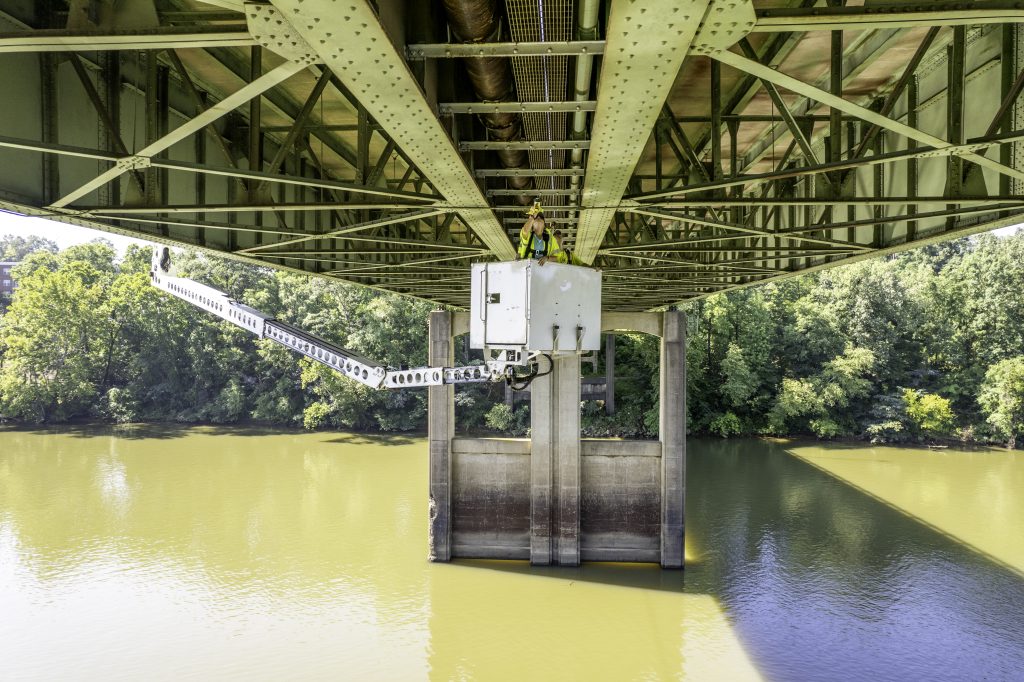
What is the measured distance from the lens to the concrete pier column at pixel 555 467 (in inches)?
789

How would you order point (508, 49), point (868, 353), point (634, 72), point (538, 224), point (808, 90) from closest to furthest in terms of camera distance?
1. point (634, 72)
2. point (508, 49)
3. point (808, 90)
4. point (538, 224)
5. point (868, 353)

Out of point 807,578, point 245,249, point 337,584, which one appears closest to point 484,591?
point 337,584

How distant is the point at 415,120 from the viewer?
209 inches

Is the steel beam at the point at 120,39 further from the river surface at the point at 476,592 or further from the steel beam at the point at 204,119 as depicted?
the river surface at the point at 476,592

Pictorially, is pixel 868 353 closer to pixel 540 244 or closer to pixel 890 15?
pixel 540 244

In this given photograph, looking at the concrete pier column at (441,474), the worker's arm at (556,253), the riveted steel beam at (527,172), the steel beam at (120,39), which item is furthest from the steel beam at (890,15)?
the concrete pier column at (441,474)

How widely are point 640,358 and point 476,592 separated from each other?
28.6 metres

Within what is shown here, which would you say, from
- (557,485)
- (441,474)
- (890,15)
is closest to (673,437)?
(557,485)

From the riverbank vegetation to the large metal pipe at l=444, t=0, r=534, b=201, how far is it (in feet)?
116

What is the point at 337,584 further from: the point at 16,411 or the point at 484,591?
the point at 16,411

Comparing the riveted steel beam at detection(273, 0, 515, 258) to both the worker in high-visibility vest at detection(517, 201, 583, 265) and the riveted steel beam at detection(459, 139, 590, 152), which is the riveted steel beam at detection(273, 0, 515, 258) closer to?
the riveted steel beam at detection(459, 139, 590, 152)

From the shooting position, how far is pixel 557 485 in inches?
797

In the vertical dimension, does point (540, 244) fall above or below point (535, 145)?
below

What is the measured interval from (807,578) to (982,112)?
15474 mm
